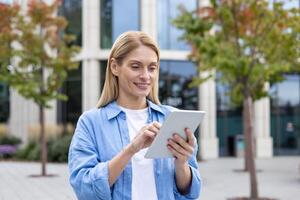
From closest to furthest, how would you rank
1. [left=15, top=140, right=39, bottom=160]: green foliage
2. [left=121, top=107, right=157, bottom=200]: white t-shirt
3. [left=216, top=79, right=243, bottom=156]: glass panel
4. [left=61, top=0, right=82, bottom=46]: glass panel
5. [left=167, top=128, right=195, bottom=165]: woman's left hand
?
[left=167, top=128, right=195, bottom=165]: woman's left hand, [left=121, top=107, right=157, bottom=200]: white t-shirt, [left=15, top=140, right=39, bottom=160]: green foliage, [left=61, top=0, right=82, bottom=46]: glass panel, [left=216, top=79, right=243, bottom=156]: glass panel

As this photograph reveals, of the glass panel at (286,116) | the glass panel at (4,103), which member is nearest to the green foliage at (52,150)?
the glass panel at (4,103)

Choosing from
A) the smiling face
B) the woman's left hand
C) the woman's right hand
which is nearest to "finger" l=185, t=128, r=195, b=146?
the woman's left hand

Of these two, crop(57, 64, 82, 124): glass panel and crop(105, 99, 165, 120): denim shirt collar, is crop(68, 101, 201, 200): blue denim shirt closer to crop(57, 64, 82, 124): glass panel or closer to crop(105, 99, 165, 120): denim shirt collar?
crop(105, 99, 165, 120): denim shirt collar

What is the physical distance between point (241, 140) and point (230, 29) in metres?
12.8

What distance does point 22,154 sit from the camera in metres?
23.0

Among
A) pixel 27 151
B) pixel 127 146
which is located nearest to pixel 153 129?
pixel 127 146

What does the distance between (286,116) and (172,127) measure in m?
23.8

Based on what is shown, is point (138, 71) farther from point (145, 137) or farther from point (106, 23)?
point (106, 23)

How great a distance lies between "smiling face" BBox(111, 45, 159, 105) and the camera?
2354mm

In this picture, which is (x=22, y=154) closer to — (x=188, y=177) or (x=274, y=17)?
(x=274, y=17)

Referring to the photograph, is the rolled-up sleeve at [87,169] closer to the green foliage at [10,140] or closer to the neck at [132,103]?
the neck at [132,103]

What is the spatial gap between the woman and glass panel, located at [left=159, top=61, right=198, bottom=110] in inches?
815

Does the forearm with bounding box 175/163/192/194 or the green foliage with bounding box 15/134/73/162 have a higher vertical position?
the forearm with bounding box 175/163/192/194

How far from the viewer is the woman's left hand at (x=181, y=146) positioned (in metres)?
2.15
